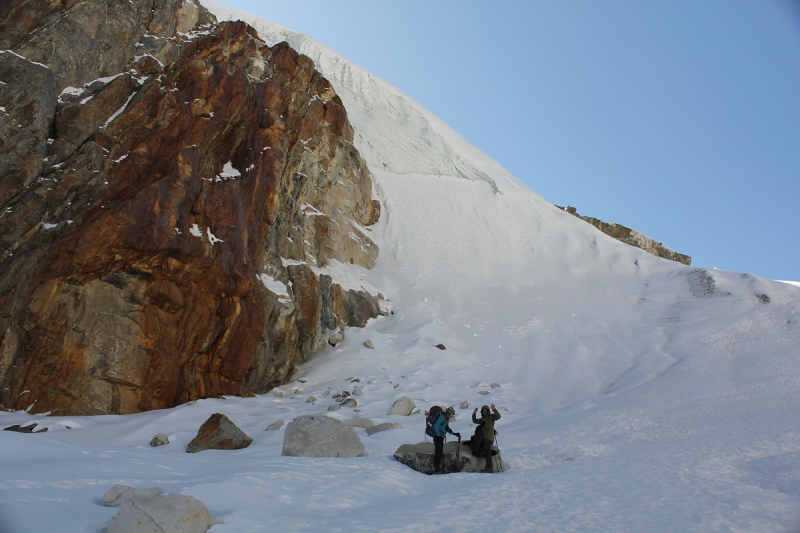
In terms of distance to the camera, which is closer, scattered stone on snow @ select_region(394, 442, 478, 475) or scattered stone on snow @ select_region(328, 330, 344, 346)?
scattered stone on snow @ select_region(394, 442, 478, 475)

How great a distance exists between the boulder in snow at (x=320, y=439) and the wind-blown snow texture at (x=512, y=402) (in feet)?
2.04

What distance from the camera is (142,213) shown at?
16969 millimetres

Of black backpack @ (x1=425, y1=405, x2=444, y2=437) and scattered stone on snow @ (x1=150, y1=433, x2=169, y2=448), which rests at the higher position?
black backpack @ (x1=425, y1=405, x2=444, y2=437)

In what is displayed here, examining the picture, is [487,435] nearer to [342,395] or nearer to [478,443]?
[478,443]


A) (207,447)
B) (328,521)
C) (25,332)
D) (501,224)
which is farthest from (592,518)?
(501,224)

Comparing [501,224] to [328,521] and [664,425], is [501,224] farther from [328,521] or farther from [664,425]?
[328,521]

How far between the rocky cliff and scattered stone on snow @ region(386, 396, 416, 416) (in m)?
5.75

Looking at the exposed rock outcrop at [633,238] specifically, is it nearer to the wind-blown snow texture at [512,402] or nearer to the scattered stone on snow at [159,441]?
the wind-blown snow texture at [512,402]

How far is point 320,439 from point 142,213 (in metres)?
9.97

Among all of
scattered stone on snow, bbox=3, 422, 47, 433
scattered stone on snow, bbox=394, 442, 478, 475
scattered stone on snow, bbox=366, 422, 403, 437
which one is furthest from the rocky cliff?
scattered stone on snow, bbox=394, 442, 478, 475

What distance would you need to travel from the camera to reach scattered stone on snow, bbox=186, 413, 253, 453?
11.9 metres

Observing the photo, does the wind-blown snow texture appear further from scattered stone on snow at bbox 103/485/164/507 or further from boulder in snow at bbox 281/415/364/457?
boulder in snow at bbox 281/415/364/457

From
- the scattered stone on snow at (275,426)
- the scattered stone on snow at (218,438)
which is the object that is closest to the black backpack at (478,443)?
the scattered stone on snow at (218,438)

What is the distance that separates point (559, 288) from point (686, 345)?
10789mm
